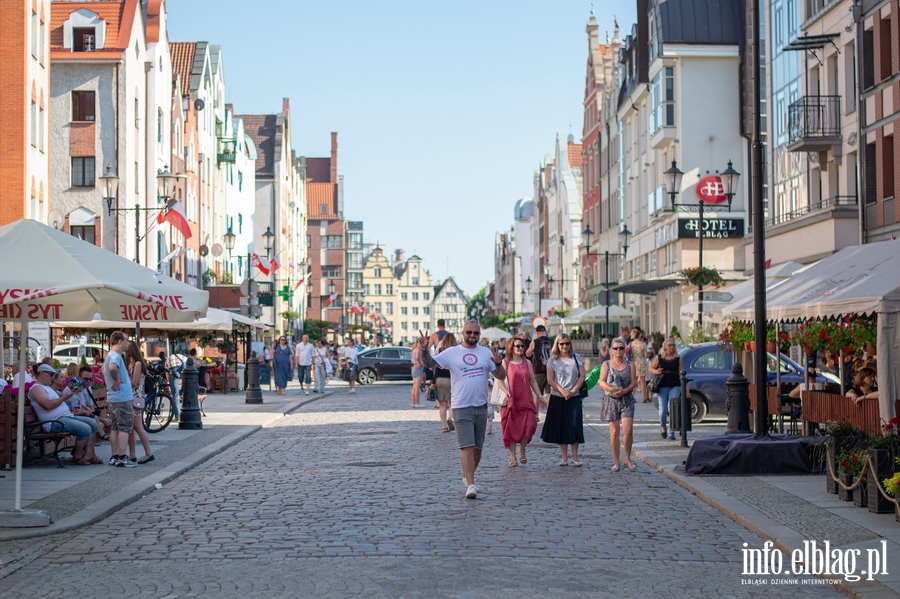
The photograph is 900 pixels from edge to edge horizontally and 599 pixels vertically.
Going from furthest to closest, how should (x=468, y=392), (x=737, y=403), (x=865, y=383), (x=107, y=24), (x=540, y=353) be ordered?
1. (x=107, y=24)
2. (x=540, y=353)
3. (x=737, y=403)
4. (x=865, y=383)
5. (x=468, y=392)

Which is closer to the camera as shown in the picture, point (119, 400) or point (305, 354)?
point (119, 400)

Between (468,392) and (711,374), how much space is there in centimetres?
1200

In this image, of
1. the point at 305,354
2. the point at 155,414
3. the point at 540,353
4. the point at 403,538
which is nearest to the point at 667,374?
the point at 540,353

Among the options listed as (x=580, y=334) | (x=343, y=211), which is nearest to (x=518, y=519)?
(x=580, y=334)

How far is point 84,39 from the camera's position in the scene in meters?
46.7

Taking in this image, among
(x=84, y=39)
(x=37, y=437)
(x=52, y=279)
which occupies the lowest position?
(x=37, y=437)

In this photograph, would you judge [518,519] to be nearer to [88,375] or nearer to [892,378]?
[892,378]

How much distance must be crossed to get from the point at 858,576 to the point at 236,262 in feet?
221

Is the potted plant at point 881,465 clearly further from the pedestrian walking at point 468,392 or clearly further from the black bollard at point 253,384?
the black bollard at point 253,384

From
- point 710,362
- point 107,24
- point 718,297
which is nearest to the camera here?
point 718,297

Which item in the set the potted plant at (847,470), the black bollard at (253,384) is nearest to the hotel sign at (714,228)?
the black bollard at (253,384)

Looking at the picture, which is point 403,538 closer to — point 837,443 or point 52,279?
point 52,279

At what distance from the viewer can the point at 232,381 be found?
136 feet

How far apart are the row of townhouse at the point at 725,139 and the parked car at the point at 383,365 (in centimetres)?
866
